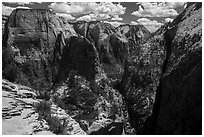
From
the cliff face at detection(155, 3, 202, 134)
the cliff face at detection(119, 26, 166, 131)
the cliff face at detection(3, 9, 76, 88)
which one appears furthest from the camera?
the cliff face at detection(3, 9, 76, 88)

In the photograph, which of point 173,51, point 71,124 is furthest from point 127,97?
point 71,124

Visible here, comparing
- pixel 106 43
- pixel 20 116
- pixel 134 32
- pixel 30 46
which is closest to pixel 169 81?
pixel 20 116

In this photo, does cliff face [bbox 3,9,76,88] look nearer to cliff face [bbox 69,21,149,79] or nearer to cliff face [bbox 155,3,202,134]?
cliff face [bbox 155,3,202,134]

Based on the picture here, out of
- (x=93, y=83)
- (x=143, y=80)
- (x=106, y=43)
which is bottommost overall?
(x=106, y=43)

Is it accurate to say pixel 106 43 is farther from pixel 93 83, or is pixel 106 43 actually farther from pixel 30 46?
pixel 93 83

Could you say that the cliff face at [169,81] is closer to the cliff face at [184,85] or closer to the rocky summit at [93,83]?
the cliff face at [184,85]

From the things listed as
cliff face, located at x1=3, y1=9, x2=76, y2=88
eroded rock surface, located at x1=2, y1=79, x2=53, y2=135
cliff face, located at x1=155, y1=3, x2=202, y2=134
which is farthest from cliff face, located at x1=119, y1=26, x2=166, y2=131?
eroded rock surface, located at x1=2, y1=79, x2=53, y2=135

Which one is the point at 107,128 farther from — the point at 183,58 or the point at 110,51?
the point at 110,51
